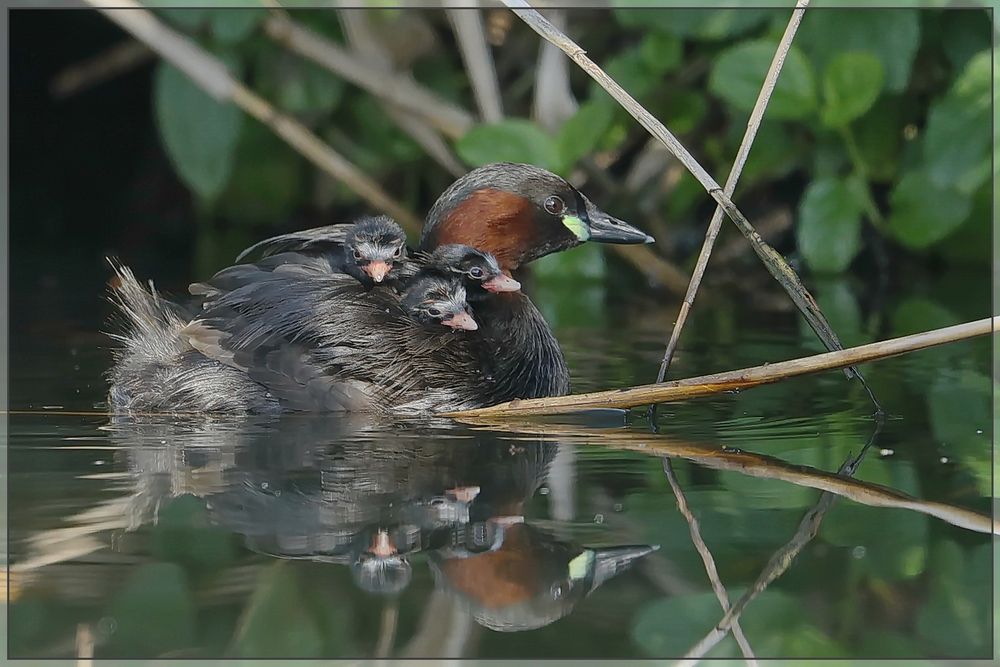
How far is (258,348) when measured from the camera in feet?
14.7

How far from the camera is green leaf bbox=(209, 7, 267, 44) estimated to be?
7.36 m

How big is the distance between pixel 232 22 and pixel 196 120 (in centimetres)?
88

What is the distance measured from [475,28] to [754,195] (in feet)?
6.69

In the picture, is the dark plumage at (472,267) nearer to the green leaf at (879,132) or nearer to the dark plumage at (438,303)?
the dark plumage at (438,303)

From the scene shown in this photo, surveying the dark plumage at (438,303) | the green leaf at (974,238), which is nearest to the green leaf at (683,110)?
the green leaf at (974,238)

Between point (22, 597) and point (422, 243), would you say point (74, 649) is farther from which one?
point (422, 243)

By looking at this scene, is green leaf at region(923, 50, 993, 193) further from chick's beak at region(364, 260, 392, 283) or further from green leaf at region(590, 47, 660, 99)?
chick's beak at region(364, 260, 392, 283)

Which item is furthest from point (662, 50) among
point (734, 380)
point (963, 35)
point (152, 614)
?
point (152, 614)

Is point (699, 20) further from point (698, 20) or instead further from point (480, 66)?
point (480, 66)

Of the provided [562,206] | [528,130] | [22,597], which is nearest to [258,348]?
[562,206]

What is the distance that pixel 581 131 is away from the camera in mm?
7547

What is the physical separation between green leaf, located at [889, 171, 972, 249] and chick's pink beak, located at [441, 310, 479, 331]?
3.56m

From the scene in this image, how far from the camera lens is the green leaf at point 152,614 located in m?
2.57

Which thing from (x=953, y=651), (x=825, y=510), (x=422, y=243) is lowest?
(x=953, y=651)
